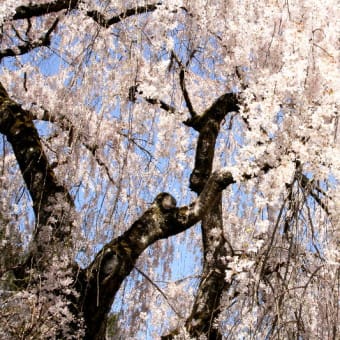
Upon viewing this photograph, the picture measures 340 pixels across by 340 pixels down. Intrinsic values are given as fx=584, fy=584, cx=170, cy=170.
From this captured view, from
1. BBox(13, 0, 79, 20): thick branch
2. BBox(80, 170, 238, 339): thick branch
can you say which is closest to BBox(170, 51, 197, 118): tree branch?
BBox(13, 0, 79, 20): thick branch

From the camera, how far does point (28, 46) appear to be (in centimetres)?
416

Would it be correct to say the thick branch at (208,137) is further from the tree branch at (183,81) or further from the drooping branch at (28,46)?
the drooping branch at (28,46)

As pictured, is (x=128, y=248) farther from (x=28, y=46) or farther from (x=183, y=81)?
(x=28, y=46)

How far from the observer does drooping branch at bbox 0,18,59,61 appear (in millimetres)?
3956

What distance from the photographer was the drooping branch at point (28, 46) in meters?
3.96

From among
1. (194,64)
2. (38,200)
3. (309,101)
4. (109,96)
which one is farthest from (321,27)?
(38,200)

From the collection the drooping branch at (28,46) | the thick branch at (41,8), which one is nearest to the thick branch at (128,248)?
the thick branch at (41,8)

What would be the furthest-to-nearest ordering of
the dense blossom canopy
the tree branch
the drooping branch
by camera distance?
1. the tree branch
2. the drooping branch
3. the dense blossom canopy

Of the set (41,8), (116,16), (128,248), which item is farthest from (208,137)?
(41,8)

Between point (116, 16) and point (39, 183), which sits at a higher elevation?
point (116, 16)

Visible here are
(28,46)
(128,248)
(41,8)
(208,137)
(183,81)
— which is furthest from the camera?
(183,81)

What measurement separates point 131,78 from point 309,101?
1.20 meters

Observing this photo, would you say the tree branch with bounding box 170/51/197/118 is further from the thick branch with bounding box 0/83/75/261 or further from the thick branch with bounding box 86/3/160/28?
the thick branch with bounding box 0/83/75/261

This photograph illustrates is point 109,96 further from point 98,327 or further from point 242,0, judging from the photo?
point 98,327
